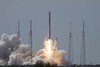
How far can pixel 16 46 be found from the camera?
16988cm

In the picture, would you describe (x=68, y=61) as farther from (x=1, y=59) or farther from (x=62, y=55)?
(x=1, y=59)

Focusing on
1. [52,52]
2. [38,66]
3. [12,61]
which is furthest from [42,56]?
[38,66]

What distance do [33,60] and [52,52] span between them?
27.0 feet

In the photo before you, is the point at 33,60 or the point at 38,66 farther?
the point at 33,60

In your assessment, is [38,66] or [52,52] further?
[52,52]

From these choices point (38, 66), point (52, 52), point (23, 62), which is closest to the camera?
point (38, 66)

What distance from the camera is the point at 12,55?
164500mm

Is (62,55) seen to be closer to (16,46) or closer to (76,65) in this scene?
(76,65)

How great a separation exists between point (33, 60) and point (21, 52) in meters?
11.2

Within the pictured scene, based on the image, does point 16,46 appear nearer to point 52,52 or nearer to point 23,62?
point 23,62

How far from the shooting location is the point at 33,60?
15538cm

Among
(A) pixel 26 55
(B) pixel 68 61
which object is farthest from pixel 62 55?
(A) pixel 26 55

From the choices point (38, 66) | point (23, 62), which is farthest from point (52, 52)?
point (38, 66)

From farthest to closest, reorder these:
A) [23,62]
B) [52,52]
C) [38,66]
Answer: [23,62] < [52,52] < [38,66]
